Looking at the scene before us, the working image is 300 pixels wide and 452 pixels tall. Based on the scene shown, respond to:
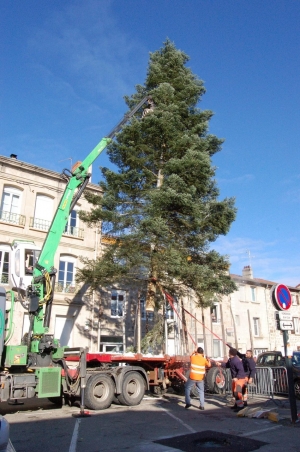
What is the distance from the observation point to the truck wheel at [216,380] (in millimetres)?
14195

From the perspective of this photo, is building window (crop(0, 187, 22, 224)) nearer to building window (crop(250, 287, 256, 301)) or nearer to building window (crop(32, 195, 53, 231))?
building window (crop(32, 195, 53, 231))

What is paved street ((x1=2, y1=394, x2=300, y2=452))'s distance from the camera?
647cm

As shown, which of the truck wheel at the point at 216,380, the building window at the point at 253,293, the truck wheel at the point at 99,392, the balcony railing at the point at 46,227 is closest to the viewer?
the truck wheel at the point at 99,392

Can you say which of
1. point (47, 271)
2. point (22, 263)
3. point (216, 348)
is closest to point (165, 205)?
point (47, 271)

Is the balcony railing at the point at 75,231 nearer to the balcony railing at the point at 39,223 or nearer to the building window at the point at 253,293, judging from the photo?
the balcony railing at the point at 39,223

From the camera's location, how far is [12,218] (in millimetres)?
21594

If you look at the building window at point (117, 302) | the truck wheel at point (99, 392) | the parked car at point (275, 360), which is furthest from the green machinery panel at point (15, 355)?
the building window at point (117, 302)

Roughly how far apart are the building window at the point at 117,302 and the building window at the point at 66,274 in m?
3.10

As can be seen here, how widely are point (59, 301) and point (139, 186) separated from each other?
8.01 metres

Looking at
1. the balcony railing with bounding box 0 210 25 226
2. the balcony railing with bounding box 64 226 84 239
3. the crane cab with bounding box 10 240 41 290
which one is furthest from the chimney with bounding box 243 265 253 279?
the crane cab with bounding box 10 240 41 290

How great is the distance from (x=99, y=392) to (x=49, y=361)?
168cm

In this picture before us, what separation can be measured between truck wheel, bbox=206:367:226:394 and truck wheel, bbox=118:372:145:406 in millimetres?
3315

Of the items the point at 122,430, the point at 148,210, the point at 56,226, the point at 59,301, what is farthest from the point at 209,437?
the point at 59,301

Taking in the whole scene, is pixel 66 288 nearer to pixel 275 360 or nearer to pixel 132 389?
pixel 132 389
